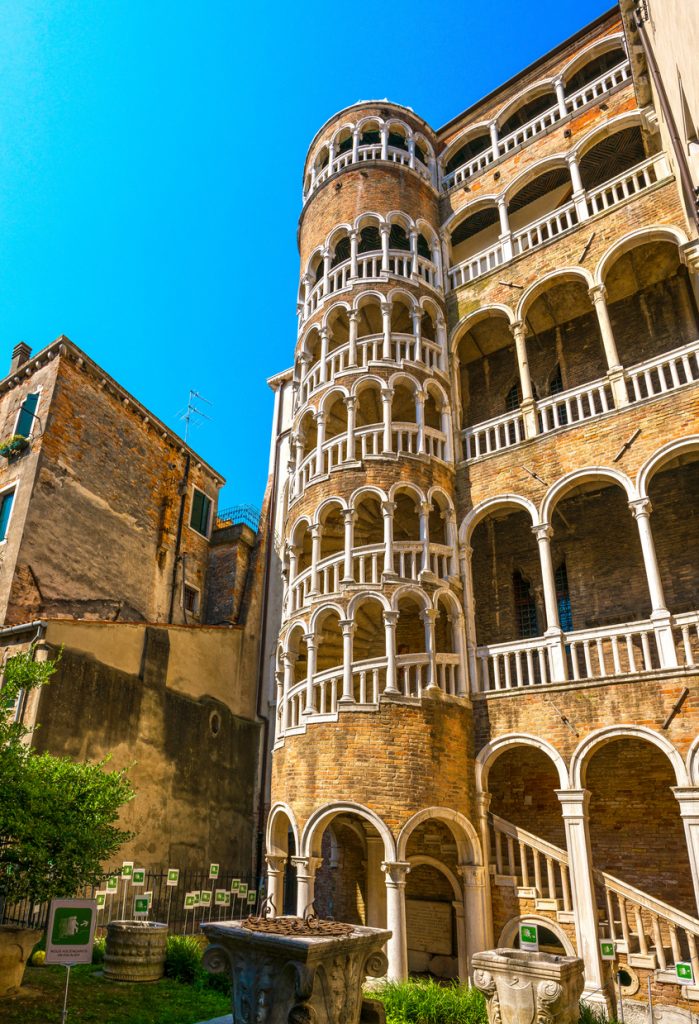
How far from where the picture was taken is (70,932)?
8.11 metres

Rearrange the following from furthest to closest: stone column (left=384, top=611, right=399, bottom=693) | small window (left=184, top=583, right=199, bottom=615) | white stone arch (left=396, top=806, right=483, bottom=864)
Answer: small window (left=184, top=583, right=199, bottom=615), stone column (left=384, top=611, right=399, bottom=693), white stone arch (left=396, top=806, right=483, bottom=864)

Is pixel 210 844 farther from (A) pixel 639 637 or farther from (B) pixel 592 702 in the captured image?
(A) pixel 639 637

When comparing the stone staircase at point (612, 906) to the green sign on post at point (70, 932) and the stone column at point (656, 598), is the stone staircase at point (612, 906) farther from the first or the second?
the green sign on post at point (70, 932)

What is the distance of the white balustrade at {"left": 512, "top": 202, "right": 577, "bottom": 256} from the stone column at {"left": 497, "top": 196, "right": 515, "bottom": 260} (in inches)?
6.5

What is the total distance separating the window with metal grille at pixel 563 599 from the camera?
16.4 meters

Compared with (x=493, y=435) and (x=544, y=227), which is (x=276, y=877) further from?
(x=544, y=227)

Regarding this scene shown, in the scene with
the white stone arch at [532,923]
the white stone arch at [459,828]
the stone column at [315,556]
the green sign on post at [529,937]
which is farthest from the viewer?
the stone column at [315,556]

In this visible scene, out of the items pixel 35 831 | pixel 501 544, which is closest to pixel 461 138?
pixel 501 544

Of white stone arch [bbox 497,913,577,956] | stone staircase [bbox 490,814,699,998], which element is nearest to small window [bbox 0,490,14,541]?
stone staircase [bbox 490,814,699,998]

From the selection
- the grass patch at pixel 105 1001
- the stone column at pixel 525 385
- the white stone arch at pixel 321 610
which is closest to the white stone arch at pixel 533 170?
the stone column at pixel 525 385

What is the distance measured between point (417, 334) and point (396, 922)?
13.6m

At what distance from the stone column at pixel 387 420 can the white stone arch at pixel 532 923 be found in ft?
32.7

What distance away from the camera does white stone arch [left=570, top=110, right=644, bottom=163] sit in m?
18.1

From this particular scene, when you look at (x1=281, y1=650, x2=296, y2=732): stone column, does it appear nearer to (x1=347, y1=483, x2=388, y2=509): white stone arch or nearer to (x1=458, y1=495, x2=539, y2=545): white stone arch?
(x1=347, y1=483, x2=388, y2=509): white stone arch
